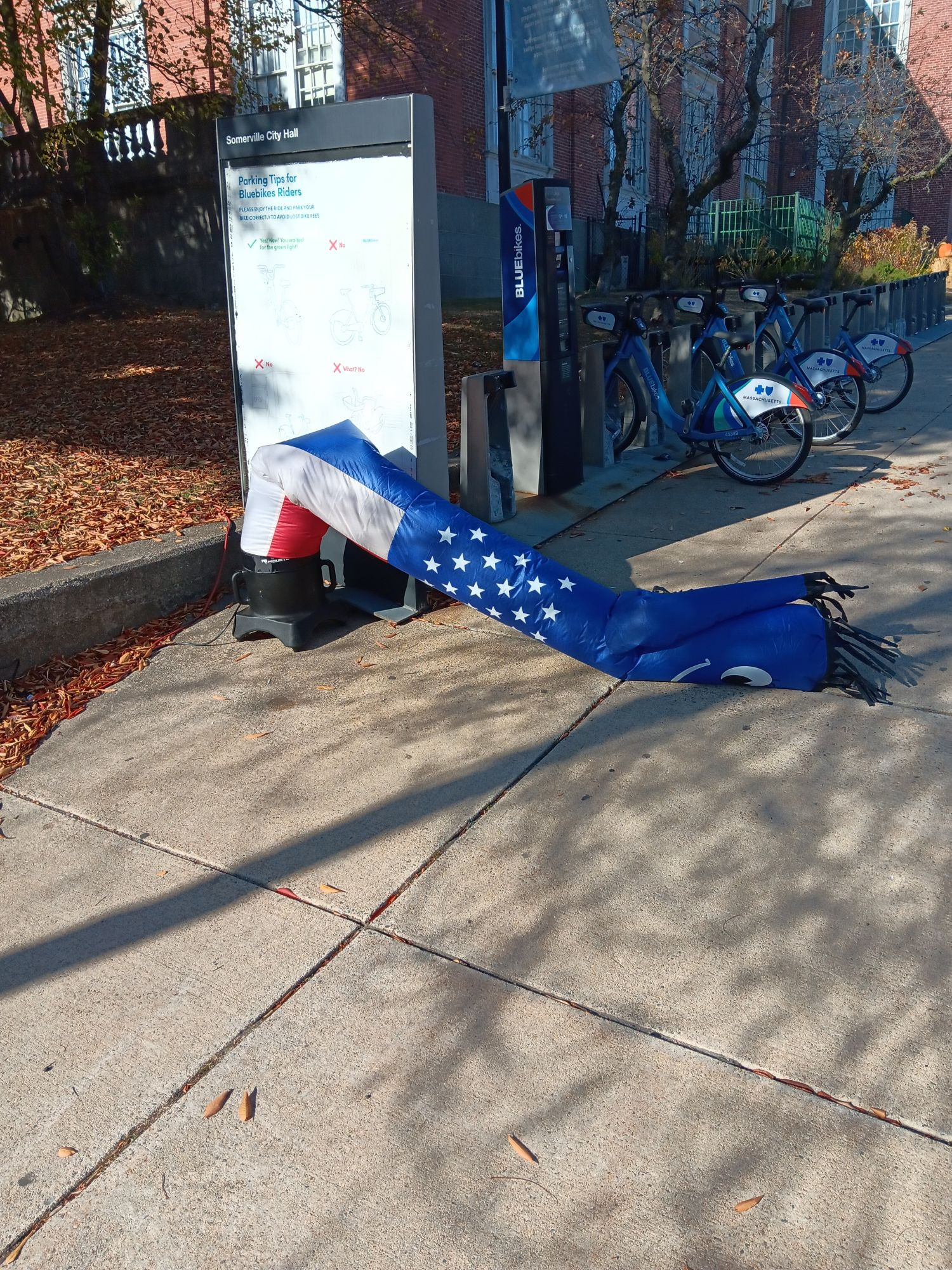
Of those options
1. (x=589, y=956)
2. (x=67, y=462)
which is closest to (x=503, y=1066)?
(x=589, y=956)

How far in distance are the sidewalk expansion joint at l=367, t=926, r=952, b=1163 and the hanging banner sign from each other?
7.56 metres

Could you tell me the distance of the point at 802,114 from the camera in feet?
69.3

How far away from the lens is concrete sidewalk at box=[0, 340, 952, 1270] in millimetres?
2232

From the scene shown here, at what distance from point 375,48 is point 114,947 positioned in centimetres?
1580

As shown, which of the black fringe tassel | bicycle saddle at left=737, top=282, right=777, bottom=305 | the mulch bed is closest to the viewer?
the black fringe tassel

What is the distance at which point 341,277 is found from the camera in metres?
5.28

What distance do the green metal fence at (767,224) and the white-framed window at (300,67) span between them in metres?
11.1

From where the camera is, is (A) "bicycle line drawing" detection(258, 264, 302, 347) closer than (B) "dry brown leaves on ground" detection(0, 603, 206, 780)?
No

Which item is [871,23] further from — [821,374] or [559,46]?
[821,374]

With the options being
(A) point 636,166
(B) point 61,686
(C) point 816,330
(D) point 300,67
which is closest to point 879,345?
(C) point 816,330

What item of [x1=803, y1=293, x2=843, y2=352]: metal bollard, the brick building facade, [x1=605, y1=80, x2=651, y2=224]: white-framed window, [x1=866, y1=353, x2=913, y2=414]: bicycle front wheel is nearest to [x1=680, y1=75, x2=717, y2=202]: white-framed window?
the brick building facade

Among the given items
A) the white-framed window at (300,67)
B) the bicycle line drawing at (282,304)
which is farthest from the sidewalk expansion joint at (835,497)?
the white-framed window at (300,67)

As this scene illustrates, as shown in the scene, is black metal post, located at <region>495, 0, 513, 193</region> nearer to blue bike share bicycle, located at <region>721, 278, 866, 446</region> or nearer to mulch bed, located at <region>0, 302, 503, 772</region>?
mulch bed, located at <region>0, 302, 503, 772</region>

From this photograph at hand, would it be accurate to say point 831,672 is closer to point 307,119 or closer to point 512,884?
point 512,884
